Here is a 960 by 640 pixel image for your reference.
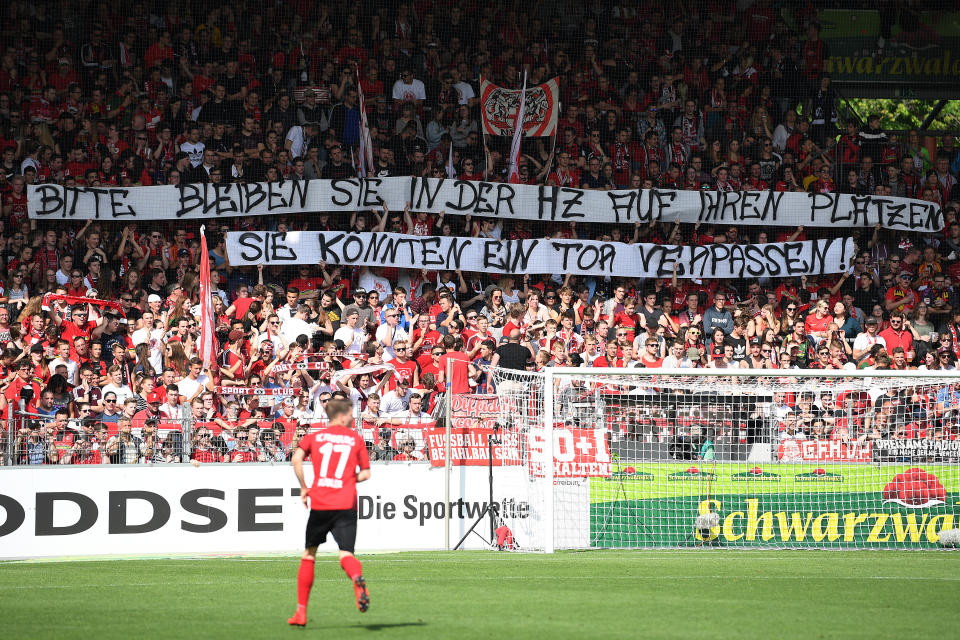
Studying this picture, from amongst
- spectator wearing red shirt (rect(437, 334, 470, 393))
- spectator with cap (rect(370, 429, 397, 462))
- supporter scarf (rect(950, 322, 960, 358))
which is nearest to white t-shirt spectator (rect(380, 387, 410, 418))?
spectator wearing red shirt (rect(437, 334, 470, 393))

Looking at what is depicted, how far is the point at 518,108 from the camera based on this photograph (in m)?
22.1

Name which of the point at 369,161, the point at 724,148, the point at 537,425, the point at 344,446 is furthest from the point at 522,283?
the point at 344,446

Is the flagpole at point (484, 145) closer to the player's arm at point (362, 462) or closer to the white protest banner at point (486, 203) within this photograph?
the white protest banner at point (486, 203)

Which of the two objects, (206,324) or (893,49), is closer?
(206,324)

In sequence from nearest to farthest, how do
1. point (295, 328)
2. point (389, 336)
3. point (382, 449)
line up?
point (382, 449) → point (295, 328) → point (389, 336)

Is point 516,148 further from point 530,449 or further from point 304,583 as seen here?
point 304,583

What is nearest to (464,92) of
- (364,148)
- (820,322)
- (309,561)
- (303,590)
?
(364,148)

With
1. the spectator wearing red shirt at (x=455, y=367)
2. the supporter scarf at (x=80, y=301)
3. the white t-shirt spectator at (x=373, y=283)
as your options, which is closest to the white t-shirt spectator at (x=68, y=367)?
the supporter scarf at (x=80, y=301)

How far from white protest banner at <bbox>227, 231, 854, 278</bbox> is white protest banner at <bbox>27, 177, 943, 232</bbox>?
0.70m

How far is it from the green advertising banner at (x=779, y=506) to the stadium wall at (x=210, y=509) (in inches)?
22.8

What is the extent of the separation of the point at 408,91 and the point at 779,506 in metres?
11.3

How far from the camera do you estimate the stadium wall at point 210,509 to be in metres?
14.0

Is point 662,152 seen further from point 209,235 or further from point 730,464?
point 730,464

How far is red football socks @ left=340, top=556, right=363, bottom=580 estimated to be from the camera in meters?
7.77
